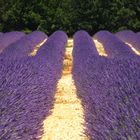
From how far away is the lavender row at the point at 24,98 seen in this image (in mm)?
5852

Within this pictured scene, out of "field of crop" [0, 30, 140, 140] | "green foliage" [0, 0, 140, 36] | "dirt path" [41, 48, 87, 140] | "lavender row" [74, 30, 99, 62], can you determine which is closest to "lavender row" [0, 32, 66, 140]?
"field of crop" [0, 30, 140, 140]

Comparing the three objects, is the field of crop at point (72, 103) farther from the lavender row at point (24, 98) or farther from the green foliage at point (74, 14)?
the green foliage at point (74, 14)

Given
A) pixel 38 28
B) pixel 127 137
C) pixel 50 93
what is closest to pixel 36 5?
pixel 38 28

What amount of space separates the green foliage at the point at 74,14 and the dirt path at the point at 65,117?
18.9 meters

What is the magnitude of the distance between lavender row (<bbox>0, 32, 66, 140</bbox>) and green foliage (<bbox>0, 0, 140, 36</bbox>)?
2106 centimetres

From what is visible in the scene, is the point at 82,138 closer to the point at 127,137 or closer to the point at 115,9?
the point at 127,137

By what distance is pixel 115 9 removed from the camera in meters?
30.8

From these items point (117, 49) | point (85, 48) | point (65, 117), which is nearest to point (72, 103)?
point (65, 117)

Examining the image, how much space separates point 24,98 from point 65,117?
204 cm

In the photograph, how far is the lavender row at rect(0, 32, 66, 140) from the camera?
19.2 feet

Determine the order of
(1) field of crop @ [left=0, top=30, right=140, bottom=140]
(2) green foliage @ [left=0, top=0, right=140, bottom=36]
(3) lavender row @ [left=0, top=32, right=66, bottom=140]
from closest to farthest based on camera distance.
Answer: (1) field of crop @ [left=0, top=30, right=140, bottom=140] < (3) lavender row @ [left=0, top=32, right=66, bottom=140] < (2) green foliage @ [left=0, top=0, right=140, bottom=36]

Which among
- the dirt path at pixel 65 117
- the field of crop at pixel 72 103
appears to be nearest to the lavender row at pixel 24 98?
the field of crop at pixel 72 103

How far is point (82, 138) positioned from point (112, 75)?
1030 mm

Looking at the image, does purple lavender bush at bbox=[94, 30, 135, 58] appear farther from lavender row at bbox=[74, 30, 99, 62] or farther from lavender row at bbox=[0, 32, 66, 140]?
lavender row at bbox=[0, 32, 66, 140]
